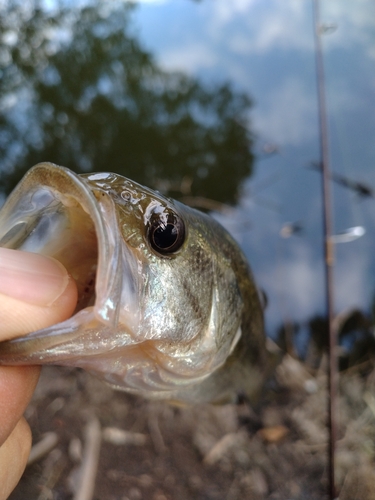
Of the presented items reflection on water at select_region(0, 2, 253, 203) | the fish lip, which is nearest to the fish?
the fish lip

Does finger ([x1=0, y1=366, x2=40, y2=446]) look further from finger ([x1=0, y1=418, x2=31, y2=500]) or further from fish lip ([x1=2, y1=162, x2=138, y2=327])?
fish lip ([x1=2, y1=162, x2=138, y2=327])

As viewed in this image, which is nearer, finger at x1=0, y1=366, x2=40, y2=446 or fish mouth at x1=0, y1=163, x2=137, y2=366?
fish mouth at x1=0, y1=163, x2=137, y2=366

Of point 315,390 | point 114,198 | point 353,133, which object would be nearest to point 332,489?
point 315,390

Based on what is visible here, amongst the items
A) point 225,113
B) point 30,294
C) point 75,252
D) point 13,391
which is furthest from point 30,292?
point 225,113

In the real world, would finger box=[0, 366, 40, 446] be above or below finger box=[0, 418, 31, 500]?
above

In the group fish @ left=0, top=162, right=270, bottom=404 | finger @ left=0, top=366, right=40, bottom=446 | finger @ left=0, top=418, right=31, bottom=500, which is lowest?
finger @ left=0, top=418, right=31, bottom=500

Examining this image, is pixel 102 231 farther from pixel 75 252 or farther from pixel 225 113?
pixel 225 113

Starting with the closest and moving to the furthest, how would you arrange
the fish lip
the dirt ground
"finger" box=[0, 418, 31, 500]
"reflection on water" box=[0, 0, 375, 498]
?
1. the fish lip
2. "finger" box=[0, 418, 31, 500]
3. the dirt ground
4. "reflection on water" box=[0, 0, 375, 498]
